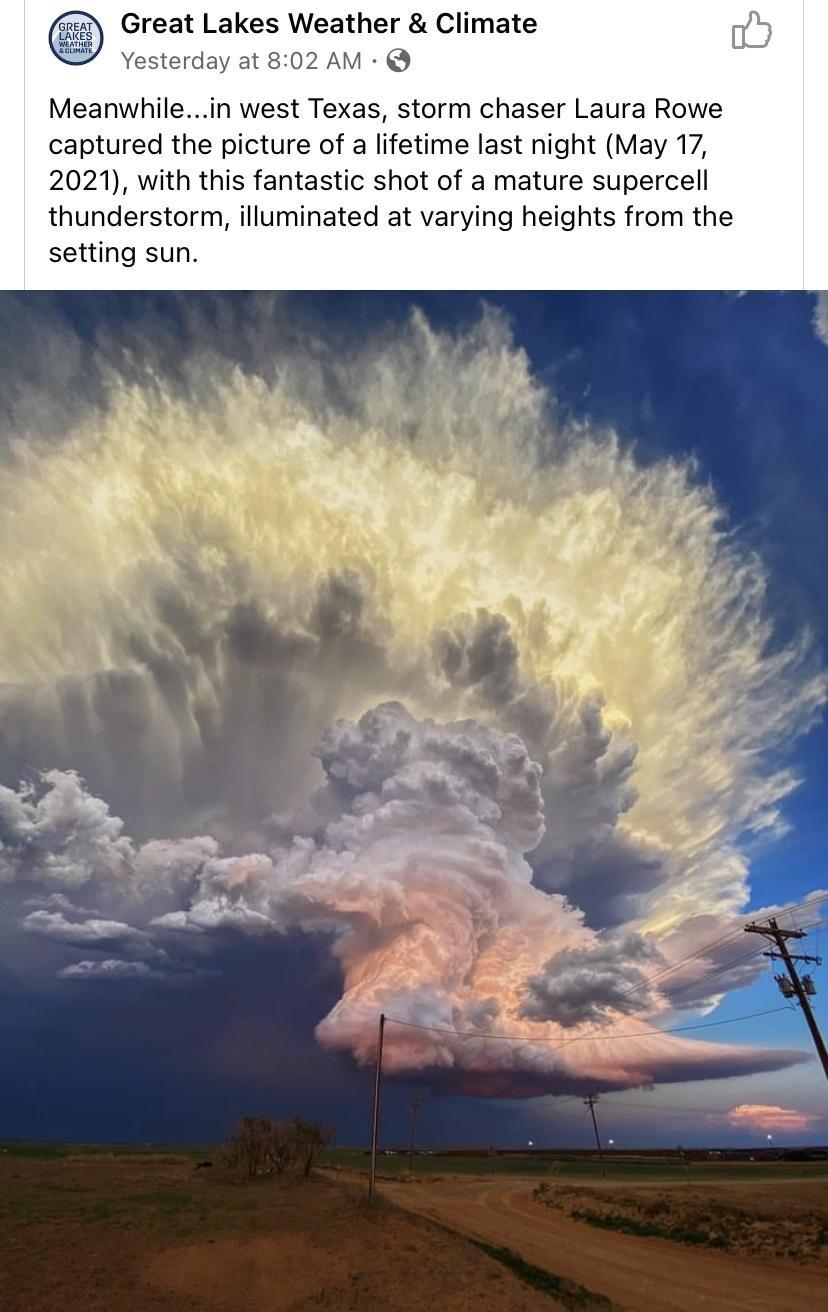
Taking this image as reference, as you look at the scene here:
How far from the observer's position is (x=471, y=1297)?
21.8 m

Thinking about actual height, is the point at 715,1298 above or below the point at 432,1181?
above

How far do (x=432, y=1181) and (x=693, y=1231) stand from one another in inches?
2439

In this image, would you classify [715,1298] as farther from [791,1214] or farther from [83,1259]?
[83,1259]

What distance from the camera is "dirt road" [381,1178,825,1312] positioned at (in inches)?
918

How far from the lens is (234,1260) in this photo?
26.5 m

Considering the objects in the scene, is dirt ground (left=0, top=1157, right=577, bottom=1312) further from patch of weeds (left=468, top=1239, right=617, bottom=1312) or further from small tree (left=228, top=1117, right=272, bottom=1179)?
small tree (left=228, top=1117, right=272, bottom=1179)

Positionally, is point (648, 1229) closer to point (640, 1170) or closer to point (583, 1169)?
point (640, 1170)

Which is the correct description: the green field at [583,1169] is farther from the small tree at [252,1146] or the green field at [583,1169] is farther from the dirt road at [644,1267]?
the dirt road at [644,1267]

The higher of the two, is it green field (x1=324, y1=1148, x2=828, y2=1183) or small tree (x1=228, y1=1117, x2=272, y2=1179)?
small tree (x1=228, y1=1117, x2=272, y2=1179)

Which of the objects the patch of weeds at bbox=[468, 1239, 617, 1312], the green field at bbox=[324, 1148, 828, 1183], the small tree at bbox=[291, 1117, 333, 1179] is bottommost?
the green field at bbox=[324, 1148, 828, 1183]

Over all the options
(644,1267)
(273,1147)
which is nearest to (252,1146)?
(273,1147)

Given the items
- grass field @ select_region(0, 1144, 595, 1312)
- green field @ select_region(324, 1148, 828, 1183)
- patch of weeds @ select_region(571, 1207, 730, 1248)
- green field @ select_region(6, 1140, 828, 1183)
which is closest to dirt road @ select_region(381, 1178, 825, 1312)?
patch of weeds @ select_region(571, 1207, 730, 1248)

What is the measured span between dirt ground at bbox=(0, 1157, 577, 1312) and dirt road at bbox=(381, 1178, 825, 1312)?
4.08 meters
